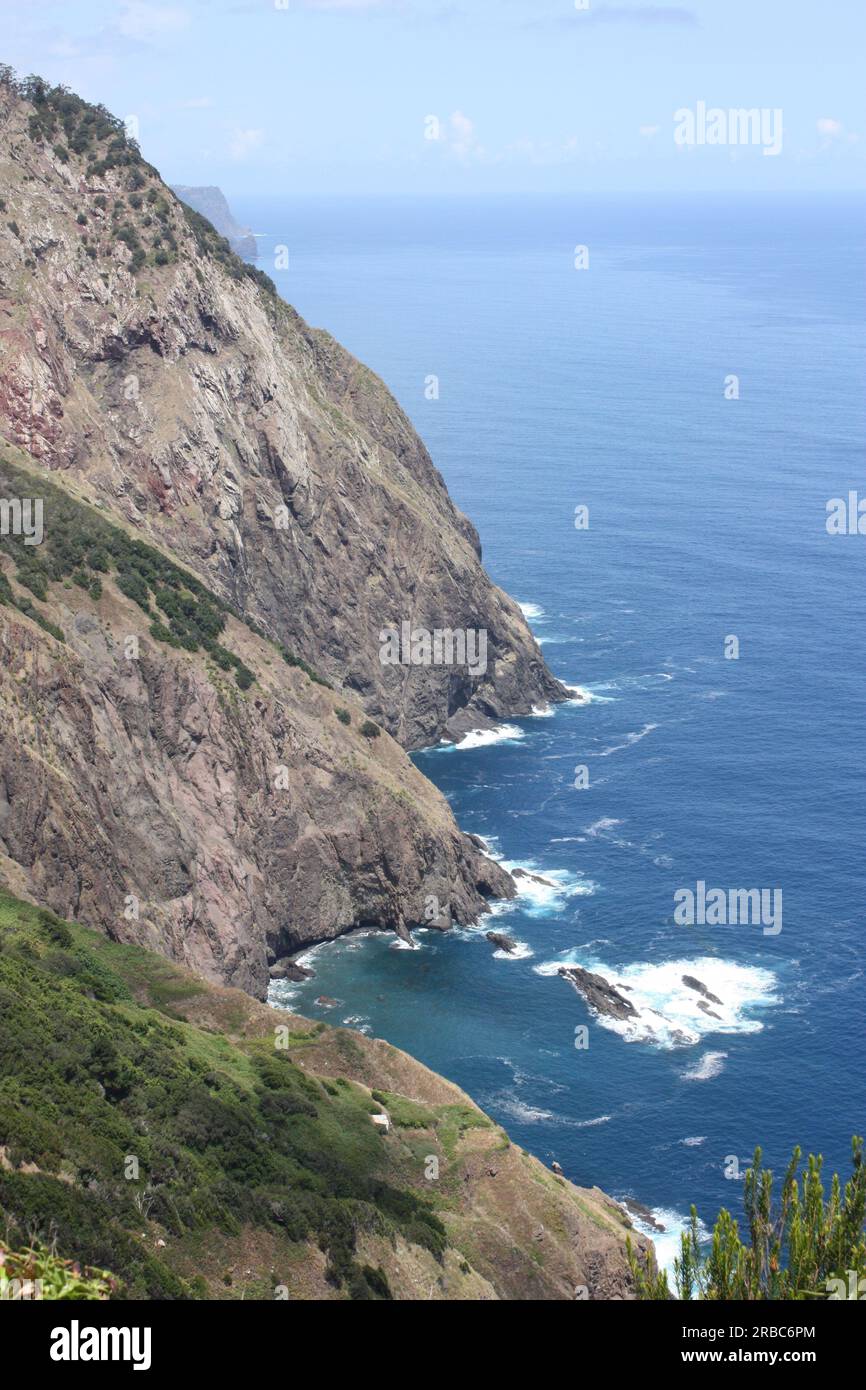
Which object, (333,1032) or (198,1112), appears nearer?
(198,1112)

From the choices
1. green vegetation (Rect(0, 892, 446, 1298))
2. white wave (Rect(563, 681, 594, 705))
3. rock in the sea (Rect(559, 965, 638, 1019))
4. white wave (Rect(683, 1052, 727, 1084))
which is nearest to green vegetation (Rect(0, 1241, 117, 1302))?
green vegetation (Rect(0, 892, 446, 1298))

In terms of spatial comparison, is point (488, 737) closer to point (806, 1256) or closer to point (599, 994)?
point (599, 994)

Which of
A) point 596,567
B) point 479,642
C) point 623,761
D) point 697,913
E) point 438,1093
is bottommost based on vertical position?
point 438,1093

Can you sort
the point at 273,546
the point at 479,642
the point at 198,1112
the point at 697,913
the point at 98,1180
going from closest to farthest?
1. the point at 98,1180
2. the point at 198,1112
3. the point at 697,913
4. the point at 273,546
5. the point at 479,642

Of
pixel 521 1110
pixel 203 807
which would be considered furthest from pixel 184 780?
pixel 521 1110

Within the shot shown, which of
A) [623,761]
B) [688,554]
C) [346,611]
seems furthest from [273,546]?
[688,554]

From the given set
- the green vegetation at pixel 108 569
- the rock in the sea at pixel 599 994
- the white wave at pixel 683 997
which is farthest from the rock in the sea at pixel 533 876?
the green vegetation at pixel 108 569

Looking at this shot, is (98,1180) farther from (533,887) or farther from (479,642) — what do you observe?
(479,642)

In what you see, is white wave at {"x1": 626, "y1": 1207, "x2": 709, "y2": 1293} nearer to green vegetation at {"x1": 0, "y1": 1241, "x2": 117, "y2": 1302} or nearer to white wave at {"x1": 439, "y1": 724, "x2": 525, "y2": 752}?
green vegetation at {"x1": 0, "y1": 1241, "x2": 117, "y2": 1302}
